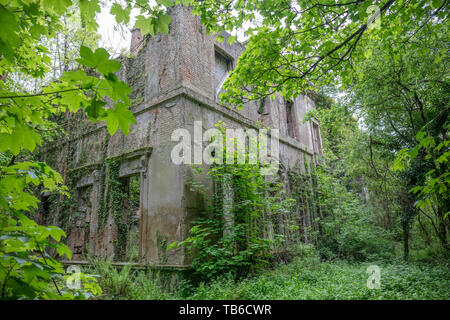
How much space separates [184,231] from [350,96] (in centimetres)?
820

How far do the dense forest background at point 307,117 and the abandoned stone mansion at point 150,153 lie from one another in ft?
3.34

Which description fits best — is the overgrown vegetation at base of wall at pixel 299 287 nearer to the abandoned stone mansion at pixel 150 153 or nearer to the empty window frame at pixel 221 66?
the abandoned stone mansion at pixel 150 153

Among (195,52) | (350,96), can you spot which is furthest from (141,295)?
(350,96)

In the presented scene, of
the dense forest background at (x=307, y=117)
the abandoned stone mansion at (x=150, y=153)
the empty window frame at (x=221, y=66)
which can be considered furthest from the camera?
the empty window frame at (x=221, y=66)

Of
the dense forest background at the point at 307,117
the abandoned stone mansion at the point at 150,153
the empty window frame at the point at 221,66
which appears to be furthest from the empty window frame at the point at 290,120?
the empty window frame at the point at 221,66

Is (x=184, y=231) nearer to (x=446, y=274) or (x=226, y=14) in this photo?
(x=226, y=14)

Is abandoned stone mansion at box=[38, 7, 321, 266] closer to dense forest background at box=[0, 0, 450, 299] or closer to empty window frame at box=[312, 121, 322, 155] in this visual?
dense forest background at box=[0, 0, 450, 299]

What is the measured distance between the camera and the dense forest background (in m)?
1.45

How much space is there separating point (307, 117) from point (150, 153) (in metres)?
6.45

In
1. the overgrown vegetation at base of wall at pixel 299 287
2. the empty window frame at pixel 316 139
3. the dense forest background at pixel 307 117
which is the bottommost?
the overgrown vegetation at base of wall at pixel 299 287

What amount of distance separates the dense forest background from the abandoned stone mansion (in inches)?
40.0

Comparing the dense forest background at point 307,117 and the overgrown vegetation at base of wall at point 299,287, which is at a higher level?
the dense forest background at point 307,117

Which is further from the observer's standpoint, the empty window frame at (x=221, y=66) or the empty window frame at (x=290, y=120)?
the empty window frame at (x=290, y=120)

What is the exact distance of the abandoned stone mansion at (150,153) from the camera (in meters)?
7.47
